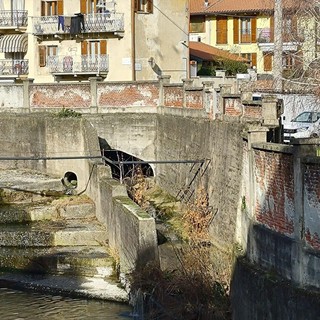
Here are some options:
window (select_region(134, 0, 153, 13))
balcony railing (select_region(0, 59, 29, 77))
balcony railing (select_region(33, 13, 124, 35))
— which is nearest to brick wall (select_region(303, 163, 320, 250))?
balcony railing (select_region(33, 13, 124, 35))

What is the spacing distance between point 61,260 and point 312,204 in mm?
13176

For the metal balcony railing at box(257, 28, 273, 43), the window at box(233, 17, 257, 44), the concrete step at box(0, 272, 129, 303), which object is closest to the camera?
the concrete step at box(0, 272, 129, 303)

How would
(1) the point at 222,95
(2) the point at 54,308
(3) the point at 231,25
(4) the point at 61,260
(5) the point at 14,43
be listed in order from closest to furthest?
(2) the point at 54,308, (4) the point at 61,260, (1) the point at 222,95, (5) the point at 14,43, (3) the point at 231,25

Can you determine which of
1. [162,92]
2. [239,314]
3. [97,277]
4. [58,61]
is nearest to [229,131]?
[97,277]

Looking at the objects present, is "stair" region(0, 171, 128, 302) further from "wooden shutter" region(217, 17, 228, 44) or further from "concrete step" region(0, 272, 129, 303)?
"wooden shutter" region(217, 17, 228, 44)

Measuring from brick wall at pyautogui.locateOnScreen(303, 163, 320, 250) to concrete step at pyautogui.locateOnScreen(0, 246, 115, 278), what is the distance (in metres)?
11.9

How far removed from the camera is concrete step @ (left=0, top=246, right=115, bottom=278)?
88.3ft

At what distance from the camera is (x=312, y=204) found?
1545 cm

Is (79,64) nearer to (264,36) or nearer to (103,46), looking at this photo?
(103,46)

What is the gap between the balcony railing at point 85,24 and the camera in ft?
147

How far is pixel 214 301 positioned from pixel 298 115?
16.2m

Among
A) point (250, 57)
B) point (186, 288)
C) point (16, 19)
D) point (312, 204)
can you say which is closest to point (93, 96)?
point (16, 19)

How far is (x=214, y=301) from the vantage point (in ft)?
65.5

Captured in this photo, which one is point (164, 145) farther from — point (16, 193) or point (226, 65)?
point (226, 65)
